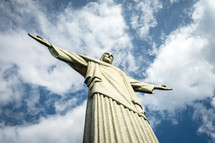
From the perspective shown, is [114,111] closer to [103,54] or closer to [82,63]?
[82,63]

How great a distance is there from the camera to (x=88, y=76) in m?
5.18

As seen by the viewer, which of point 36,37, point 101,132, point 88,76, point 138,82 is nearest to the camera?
point 101,132

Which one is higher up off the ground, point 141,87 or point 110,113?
point 141,87

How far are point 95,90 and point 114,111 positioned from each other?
823mm

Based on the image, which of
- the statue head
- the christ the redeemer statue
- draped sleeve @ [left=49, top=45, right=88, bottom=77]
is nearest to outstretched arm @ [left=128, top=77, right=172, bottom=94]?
the christ the redeemer statue

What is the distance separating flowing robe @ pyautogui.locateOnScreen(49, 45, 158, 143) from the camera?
321cm

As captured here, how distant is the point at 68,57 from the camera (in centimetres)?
620

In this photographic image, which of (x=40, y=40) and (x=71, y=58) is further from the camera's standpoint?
(x=71, y=58)

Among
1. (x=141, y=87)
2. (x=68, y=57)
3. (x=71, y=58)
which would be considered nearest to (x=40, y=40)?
(x=68, y=57)

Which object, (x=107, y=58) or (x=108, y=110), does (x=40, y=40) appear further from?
(x=108, y=110)

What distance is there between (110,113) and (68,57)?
3.29 m

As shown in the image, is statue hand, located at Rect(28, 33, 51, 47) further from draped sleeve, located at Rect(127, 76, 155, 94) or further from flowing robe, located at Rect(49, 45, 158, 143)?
draped sleeve, located at Rect(127, 76, 155, 94)

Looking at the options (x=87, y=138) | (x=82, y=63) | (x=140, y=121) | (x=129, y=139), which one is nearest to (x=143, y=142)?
(x=129, y=139)

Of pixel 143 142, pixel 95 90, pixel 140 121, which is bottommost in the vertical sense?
pixel 143 142
